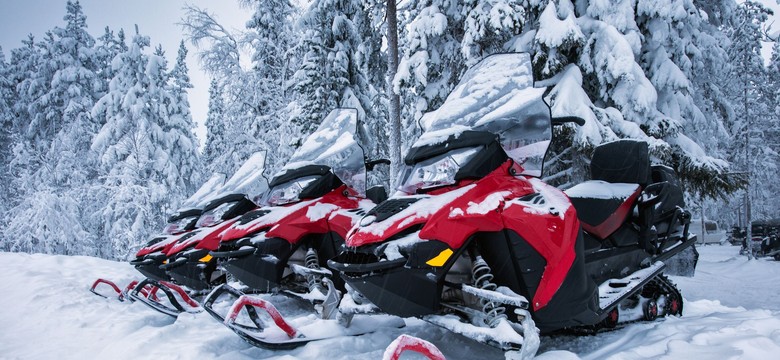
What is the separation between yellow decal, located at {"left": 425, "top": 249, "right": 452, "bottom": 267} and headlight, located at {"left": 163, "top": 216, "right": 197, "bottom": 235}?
222 inches

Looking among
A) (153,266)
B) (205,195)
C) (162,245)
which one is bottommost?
(153,266)

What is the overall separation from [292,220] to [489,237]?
8.02 ft

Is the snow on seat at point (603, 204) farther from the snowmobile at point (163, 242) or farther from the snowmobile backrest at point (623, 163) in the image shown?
the snowmobile at point (163, 242)

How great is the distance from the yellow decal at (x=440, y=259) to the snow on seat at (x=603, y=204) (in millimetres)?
1525

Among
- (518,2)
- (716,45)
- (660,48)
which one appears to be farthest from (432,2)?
(716,45)

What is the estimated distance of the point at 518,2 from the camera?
9.02 metres

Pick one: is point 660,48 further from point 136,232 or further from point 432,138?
point 136,232

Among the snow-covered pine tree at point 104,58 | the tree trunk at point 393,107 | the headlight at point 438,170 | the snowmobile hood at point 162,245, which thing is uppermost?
the snow-covered pine tree at point 104,58

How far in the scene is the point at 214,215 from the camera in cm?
636

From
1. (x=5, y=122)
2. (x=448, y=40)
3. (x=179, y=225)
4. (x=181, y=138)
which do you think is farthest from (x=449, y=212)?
(x=5, y=122)

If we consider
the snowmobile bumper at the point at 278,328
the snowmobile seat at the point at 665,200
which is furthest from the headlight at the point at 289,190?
the snowmobile seat at the point at 665,200

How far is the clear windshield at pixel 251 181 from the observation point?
21.7ft

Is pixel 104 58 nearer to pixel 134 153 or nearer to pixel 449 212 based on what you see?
pixel 134 153

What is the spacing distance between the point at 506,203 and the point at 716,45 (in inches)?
384
